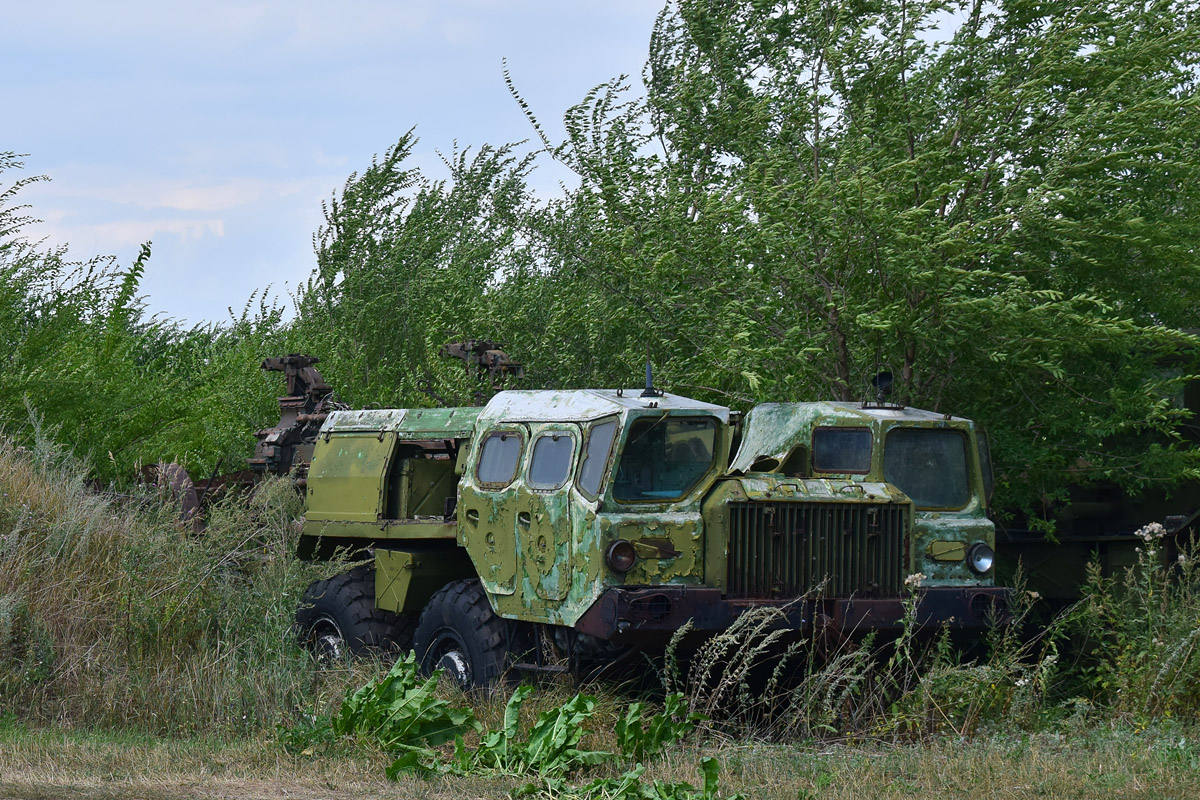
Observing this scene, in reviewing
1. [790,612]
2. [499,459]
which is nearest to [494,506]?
[499,459]

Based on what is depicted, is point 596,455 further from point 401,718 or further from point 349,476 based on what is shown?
point 349,476

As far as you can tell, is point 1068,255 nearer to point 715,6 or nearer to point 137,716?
point 715,6

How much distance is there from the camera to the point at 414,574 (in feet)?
34.0

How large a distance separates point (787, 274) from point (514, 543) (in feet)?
11.7

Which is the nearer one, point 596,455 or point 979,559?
point 596,455

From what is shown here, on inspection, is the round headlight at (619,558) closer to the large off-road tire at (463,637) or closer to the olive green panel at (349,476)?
the large off-road tire at (463,637)

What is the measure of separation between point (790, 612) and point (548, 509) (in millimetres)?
1663

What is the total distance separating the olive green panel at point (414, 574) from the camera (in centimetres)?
1038

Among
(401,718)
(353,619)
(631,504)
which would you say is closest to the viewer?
(401,718)

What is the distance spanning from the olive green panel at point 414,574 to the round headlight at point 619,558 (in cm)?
256

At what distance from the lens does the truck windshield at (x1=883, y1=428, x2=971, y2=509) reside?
31.7 feet

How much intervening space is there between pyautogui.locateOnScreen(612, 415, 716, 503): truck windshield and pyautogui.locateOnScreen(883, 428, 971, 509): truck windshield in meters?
1.44

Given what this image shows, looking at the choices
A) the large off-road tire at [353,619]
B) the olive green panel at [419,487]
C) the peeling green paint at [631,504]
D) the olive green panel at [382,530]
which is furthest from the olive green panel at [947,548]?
the large off-road tire at [353,619]

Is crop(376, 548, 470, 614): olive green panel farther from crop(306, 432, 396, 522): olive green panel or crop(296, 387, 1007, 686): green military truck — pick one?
crop(306, 432, 396, 522): olive green panel
